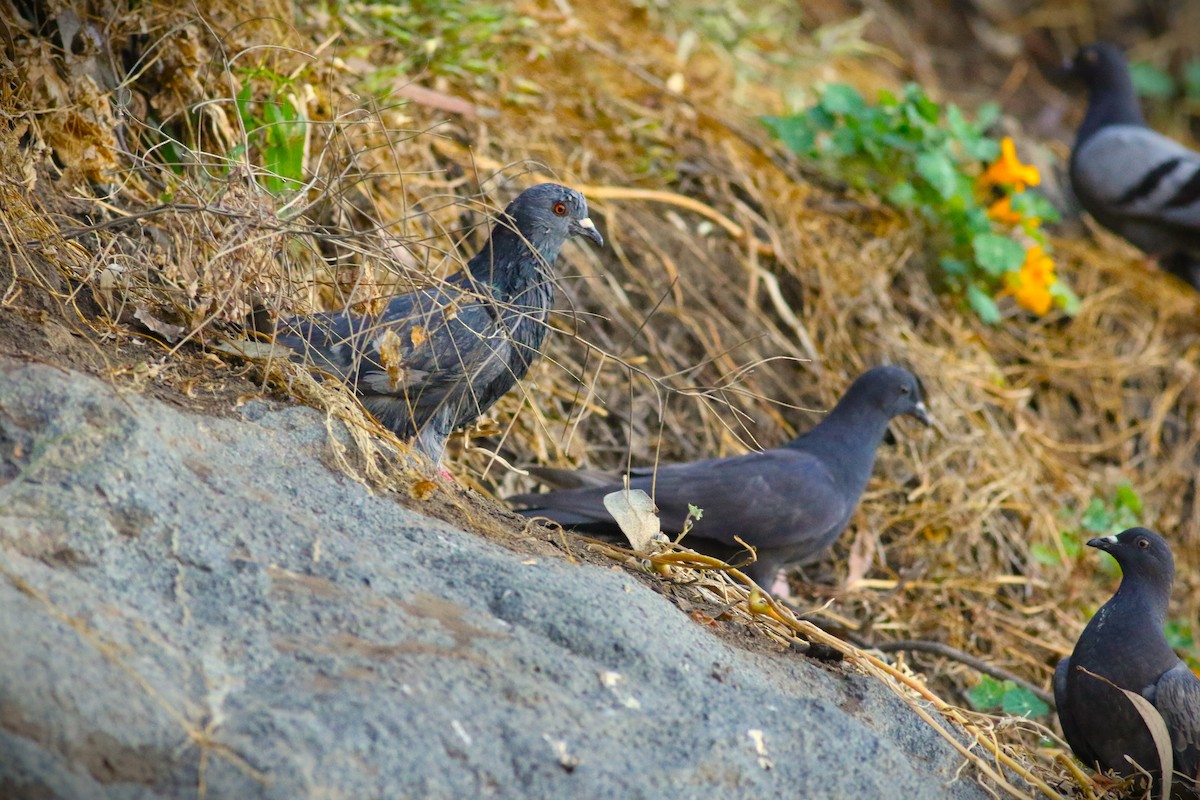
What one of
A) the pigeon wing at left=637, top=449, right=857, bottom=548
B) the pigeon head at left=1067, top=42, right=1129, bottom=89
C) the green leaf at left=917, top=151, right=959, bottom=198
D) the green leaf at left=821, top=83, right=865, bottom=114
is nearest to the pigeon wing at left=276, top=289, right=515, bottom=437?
the pigeon wing at left=637, top=449, right=857, bottom=548

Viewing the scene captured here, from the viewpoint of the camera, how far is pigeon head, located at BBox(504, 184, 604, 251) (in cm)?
396

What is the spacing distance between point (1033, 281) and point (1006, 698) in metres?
2.71

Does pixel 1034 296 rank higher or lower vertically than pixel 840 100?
lower

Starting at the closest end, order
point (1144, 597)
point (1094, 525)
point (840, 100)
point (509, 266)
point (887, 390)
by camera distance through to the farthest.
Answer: point (1144, 597) < point (509, 266) < point (887, 390) < point (1094, 525) < point (840, 100)

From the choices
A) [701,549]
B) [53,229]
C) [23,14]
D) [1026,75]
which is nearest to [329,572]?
[53,229]

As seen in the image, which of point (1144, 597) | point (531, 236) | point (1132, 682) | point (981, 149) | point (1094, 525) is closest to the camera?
point (1132, 682)

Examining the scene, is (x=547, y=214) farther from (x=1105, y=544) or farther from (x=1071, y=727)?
(x=1071, y=727)

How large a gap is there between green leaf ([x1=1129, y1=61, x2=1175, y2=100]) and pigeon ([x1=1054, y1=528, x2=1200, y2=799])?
21.8ft

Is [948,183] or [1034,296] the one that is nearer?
[948,183]

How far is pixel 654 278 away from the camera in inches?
209

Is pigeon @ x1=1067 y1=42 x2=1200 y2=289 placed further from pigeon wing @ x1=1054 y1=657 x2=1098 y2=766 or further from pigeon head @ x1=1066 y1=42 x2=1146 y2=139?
pigeon wing @ x1=1054 y1=657 x2=1098 y2=766

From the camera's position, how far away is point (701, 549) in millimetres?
4082

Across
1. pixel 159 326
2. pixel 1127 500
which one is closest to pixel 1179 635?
pixel 1127 500

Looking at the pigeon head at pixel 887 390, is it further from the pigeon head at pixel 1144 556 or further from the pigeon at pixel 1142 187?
the pigeon at pixel 1142 187
